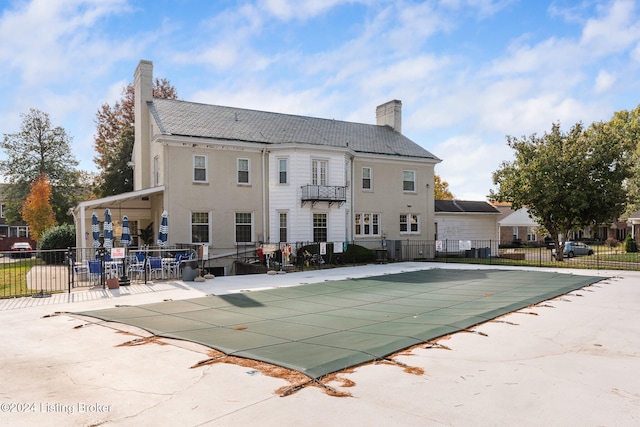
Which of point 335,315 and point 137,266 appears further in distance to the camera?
point 137,266

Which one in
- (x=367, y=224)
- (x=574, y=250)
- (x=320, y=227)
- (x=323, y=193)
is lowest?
(x=574, y=250)

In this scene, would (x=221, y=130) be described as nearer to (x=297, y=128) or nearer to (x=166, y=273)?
(x=297, y=128)

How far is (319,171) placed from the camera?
2491 cm

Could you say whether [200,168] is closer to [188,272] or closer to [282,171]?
[282,171]

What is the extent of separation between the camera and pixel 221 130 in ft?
78.8

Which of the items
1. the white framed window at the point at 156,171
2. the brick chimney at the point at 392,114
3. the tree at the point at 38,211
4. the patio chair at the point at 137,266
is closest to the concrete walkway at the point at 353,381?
the patio chair at the point at 137,266

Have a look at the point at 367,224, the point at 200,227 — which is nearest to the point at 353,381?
the point at 200,227

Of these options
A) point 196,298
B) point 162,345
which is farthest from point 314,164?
point 162,345

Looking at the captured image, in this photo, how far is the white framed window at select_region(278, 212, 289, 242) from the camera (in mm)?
24516

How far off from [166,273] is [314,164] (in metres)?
9.82

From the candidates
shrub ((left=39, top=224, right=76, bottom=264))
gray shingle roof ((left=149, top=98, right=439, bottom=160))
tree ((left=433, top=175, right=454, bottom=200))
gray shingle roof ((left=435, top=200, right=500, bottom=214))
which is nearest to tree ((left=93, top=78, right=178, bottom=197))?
shrub ((left=39, top=224, right=76, bottom=264))

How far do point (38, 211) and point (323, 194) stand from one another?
1143 inches

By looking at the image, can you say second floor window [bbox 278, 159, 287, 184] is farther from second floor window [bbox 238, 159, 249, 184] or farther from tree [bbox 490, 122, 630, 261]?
tree [bbox 490, 122, 630, 261]

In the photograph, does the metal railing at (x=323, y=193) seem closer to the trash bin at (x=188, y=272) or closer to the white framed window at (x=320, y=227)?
the white framed window at (x=320, y=227)
